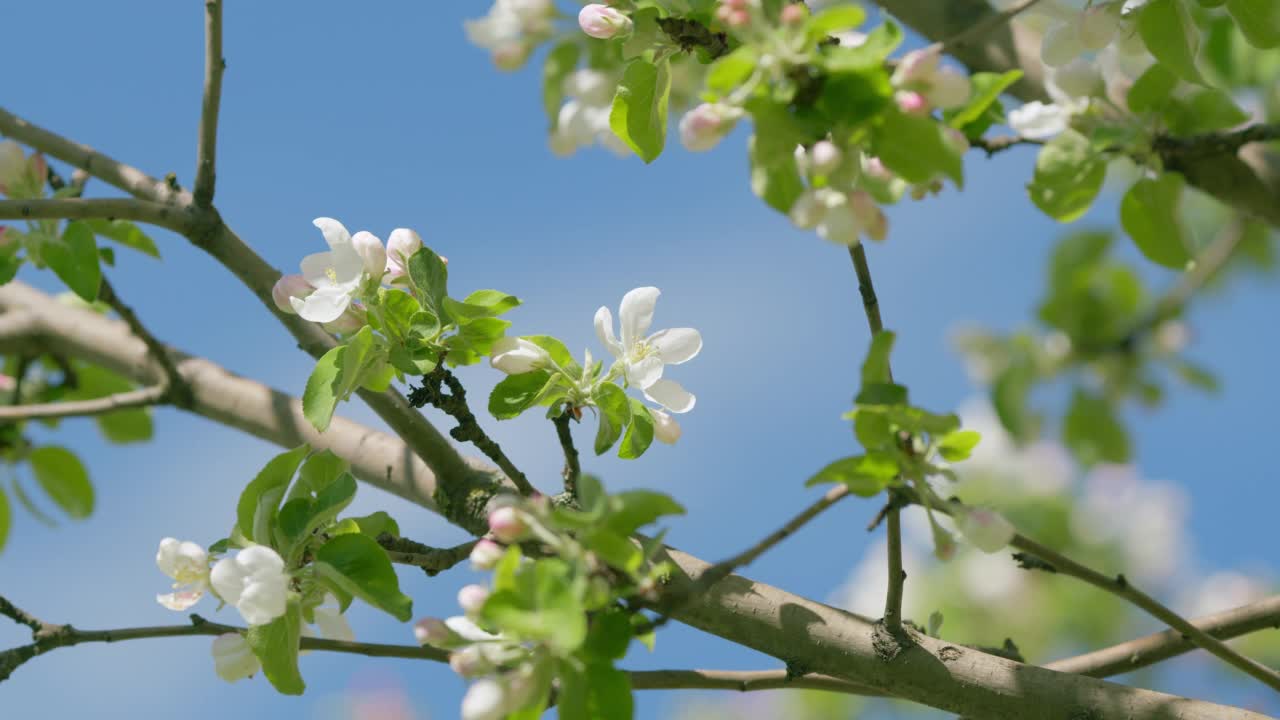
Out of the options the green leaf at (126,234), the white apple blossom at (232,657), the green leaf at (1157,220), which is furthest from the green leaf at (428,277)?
the green leaf at (1157,220)

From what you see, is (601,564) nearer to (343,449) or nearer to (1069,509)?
(343,449)

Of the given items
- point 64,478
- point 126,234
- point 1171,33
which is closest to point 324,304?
point 126,234

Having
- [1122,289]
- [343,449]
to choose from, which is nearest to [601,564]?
[343,449]

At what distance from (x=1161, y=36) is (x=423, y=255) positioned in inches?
39.3

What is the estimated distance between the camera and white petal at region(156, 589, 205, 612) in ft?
4.63

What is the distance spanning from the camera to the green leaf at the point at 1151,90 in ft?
5.25

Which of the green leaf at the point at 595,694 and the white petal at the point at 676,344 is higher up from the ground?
the white petal at the point at 676,344

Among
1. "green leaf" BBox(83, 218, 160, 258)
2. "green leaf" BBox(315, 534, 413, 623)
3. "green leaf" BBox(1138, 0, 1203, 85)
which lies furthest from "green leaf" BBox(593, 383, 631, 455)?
"green leaf" BBox(83, 218, 160, 258)

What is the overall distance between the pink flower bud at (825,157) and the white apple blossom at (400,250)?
528mm

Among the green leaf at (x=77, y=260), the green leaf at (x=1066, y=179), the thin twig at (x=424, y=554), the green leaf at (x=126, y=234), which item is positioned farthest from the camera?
the green leaf at (x=126, y=234)

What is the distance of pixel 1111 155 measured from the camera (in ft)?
5.27

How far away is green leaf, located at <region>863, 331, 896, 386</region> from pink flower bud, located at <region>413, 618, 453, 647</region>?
18.5 inches

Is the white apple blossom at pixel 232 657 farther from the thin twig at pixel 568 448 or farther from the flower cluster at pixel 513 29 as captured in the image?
the flower cluster at pixel 513 29

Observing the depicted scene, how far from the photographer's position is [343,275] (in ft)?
4.30
